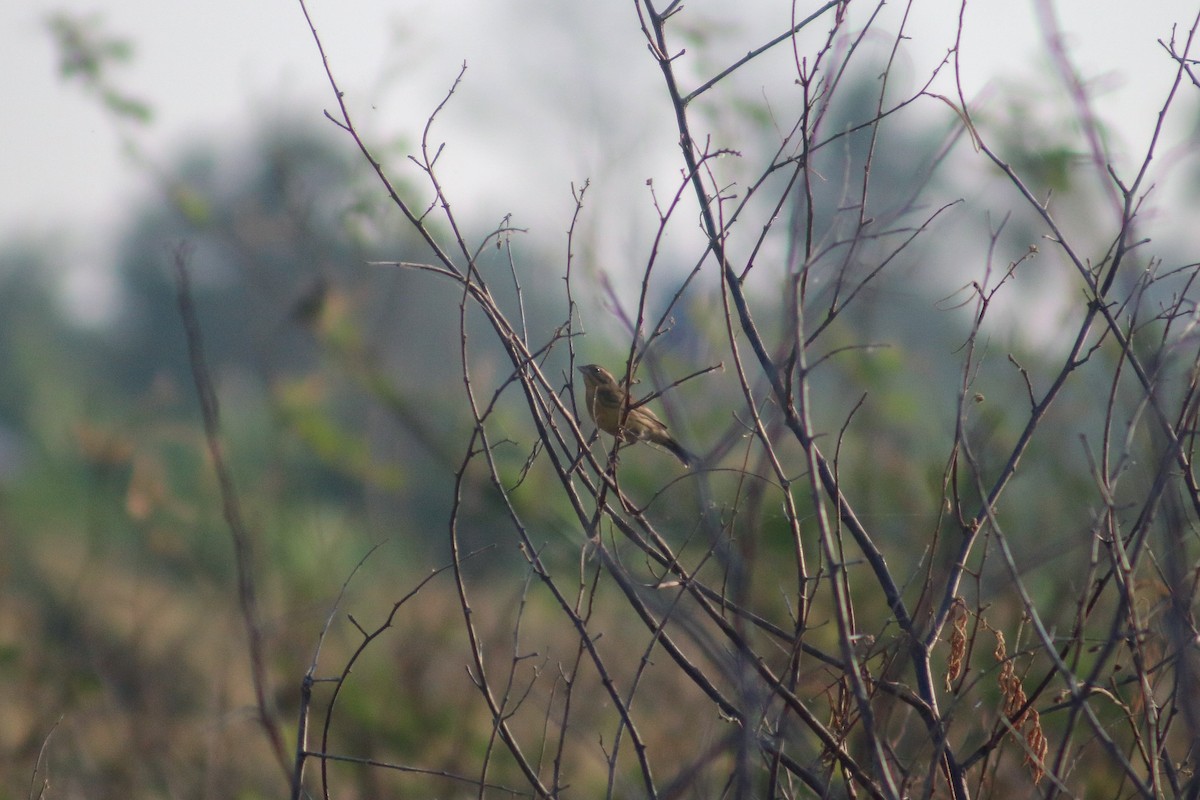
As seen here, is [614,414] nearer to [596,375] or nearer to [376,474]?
[596,375]

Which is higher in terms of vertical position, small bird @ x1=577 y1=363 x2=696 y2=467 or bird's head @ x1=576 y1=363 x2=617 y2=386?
bird's head @ x1=576 y1=363 x2=617 y2=386

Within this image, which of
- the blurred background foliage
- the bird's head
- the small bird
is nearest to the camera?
the small bird

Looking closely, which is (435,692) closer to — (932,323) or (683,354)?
(683,354)

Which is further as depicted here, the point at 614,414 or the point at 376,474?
the point at 376,474

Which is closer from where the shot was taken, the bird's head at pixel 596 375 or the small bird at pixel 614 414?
the small bird at pixel 614 414

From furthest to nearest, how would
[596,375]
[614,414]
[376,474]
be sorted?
[376,474] → [596,375] → [614,414]

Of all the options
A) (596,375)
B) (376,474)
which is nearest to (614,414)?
(596,375)

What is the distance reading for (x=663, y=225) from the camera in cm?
227

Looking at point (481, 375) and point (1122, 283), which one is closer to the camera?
point (1122, 283)

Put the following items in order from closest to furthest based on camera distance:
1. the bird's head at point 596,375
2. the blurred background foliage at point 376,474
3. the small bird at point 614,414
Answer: the small bird at point 614,414
the blurred background foliage at point 376,474
the bird's head at point 596,375

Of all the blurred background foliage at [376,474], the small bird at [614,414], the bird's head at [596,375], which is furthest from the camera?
the bird's head at [596,375]

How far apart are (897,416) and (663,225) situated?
4229 millimetres

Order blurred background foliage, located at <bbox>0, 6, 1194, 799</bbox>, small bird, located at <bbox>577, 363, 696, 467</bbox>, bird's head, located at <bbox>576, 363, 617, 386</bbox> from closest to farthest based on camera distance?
small bird, located at <bbox>577, 363, 696, 467</bbox> < blurred background foliage, located at <bbox>0, 6, 1194, 799</bbox> < bird's head, located at <bbox>576, 363, 617, 386</bbox>

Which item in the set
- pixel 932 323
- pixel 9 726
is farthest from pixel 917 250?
pixel 932 323
